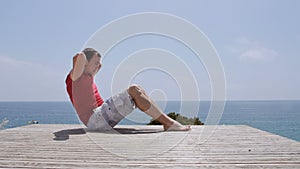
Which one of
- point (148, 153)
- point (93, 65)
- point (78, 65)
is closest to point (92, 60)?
point (93, 65)

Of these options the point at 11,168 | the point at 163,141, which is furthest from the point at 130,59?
the point at 11,168

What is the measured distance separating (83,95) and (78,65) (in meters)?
0.33

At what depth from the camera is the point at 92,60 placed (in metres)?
3.40

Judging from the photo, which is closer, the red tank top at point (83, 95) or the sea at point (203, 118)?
the red tank top at point (83, 95)

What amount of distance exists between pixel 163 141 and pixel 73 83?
3.89 feet

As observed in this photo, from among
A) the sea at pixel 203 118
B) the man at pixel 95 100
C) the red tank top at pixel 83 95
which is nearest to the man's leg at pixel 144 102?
the man at pixel 95 100

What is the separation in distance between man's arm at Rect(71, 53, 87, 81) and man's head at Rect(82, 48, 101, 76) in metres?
0.09

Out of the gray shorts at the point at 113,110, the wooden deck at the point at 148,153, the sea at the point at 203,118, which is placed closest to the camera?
the wooden deck at the point at 148,153

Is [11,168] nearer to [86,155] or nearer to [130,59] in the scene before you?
[86,155]

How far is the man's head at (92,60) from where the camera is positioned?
3.37 meters

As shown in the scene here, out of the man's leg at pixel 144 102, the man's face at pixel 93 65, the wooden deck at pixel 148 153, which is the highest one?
the man's face at pixel 93 65

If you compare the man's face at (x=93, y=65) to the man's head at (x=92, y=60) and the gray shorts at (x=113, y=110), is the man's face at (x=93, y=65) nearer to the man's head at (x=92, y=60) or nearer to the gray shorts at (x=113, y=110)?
the man's head at (x=92, y=60)

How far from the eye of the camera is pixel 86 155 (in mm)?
2078

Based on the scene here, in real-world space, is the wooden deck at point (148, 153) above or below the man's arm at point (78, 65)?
below
